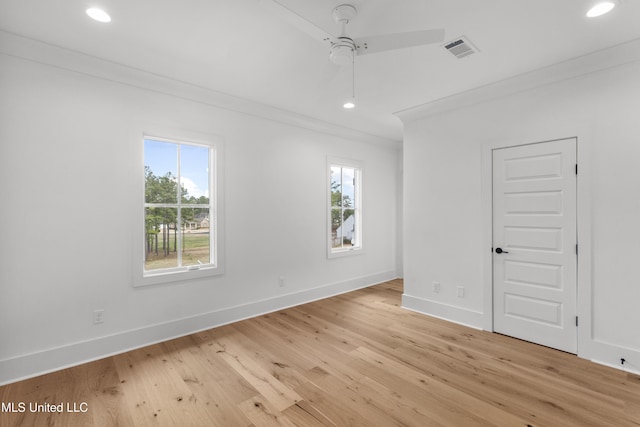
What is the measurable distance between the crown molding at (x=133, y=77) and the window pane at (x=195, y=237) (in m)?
1.32

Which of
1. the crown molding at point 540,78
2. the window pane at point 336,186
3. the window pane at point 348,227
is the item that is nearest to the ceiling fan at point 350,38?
the crown molding at point 540,78

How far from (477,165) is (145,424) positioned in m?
3.94

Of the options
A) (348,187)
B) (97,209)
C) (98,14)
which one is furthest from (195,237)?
(348,187)

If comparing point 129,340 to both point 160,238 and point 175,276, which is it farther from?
point 160,238

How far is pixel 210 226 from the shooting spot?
3652 mm

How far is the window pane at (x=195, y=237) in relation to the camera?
137 inches

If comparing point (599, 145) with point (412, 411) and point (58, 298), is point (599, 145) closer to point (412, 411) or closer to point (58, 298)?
point (412, 411)

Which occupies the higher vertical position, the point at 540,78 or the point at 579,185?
the point at 540,78

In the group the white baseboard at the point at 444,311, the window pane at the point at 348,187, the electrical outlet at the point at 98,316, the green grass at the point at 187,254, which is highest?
the window pane at the point at 348,187

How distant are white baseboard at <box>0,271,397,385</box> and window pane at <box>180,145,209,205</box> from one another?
54.8 inches

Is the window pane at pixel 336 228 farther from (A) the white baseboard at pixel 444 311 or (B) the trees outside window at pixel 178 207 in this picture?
(B) the trees outside window at pixel 178 207

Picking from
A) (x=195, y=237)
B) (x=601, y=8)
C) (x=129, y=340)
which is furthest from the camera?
(x=195, y=237)

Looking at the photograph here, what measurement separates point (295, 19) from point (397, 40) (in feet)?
1.97

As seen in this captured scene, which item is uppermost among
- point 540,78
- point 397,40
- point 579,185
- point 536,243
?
point 540,78
